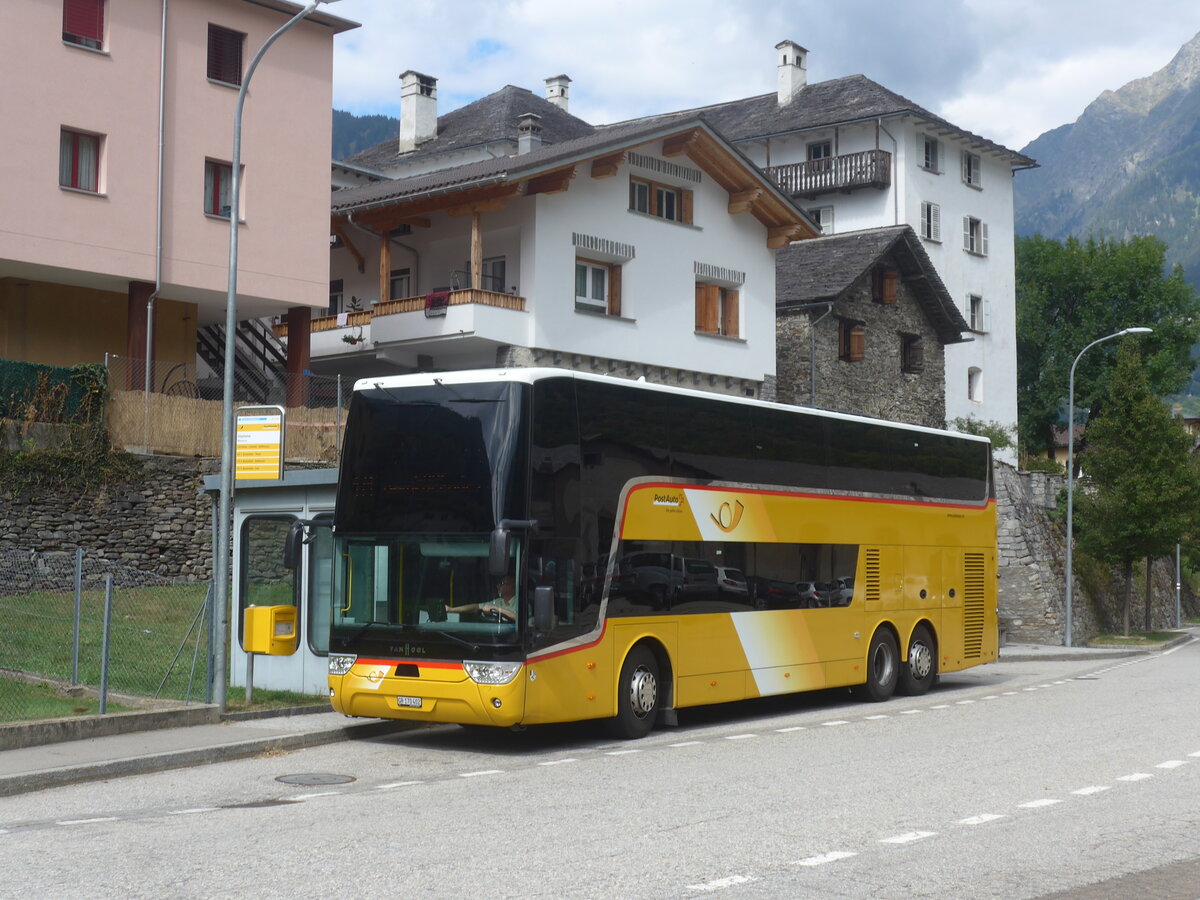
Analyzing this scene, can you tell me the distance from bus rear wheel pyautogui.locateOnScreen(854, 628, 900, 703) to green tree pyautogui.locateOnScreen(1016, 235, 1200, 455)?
168 ft

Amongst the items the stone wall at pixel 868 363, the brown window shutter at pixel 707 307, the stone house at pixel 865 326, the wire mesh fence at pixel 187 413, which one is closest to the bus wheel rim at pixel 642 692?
the wire mesh fence at pixel 187 413

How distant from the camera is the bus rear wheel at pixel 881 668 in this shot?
67.3ft

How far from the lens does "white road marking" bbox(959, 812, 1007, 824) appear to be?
10225 mm

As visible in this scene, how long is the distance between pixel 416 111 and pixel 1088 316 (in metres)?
34.7

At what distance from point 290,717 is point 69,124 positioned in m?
17.1

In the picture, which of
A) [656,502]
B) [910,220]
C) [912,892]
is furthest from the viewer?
[910,220]

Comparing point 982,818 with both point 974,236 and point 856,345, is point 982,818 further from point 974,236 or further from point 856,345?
point 974,236

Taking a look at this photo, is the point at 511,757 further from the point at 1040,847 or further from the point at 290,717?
the point at 1040,847

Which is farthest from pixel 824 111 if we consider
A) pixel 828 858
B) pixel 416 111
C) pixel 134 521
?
pixel 828 858

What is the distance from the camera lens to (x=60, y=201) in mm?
28516

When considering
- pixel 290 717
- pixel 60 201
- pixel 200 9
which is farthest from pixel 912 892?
pixel 200 9

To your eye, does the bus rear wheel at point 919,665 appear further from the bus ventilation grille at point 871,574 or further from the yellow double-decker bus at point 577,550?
the yellow double-decker bus at point 577,550

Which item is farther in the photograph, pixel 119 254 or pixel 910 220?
pixel 910 220

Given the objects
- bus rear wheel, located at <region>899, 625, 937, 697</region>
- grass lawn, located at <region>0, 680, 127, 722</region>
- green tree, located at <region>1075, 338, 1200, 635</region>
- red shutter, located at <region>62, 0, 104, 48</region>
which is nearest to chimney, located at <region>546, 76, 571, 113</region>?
green tree, located at <region>1075, 338, 1200, 635</region>
